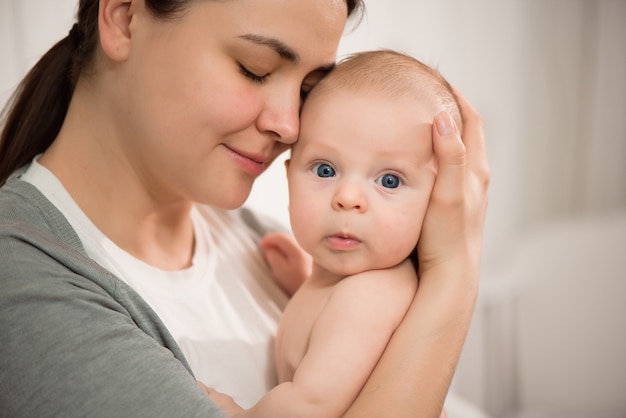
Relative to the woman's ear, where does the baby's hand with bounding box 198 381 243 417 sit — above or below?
below

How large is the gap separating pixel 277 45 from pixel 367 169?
0.26m

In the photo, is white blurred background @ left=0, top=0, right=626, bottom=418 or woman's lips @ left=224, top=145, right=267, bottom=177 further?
white blurred background @ left=0, top=0, right=626, bottom=418

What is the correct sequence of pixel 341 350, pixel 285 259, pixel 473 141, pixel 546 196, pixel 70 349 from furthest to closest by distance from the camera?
pixel 546 196, pixel 285 259, pixel 473 141, pixel 341 350, pixel 70 349

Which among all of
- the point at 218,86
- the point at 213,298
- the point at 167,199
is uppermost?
the point at 218,86

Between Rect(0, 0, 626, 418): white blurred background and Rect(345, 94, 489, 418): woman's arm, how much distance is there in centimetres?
162

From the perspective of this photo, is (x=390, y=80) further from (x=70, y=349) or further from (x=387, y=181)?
(x=70, y=349)

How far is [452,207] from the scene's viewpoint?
1157 millimetres

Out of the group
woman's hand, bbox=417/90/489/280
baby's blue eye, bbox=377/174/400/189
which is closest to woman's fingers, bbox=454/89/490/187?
woman's hand, bbox=417/90/489/280

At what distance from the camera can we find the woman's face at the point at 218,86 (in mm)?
1097

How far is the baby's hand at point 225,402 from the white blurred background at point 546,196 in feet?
6.25

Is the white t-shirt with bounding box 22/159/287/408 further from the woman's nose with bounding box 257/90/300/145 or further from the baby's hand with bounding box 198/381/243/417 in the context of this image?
the woman's nose with bounding box 257/90/300/145

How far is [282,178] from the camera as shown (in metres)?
2.26

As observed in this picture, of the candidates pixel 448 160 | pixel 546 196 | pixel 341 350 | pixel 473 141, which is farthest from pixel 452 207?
pixel 546 196

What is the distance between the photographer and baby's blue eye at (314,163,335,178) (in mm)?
1159
